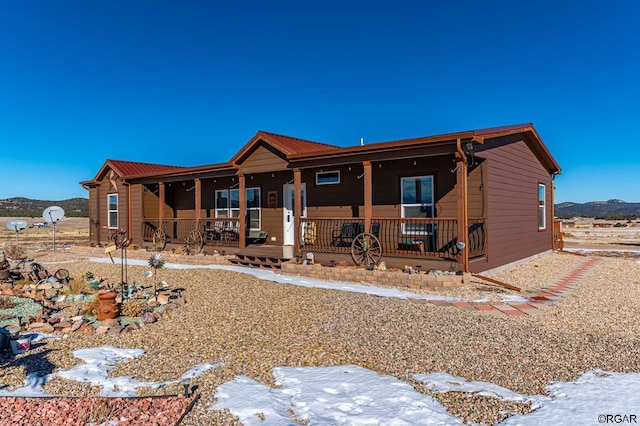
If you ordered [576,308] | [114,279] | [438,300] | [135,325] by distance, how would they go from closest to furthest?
[135,325]
[576,308]
[438,300]
[114,279]

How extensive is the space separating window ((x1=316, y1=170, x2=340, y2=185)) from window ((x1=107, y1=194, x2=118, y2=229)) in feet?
32.9

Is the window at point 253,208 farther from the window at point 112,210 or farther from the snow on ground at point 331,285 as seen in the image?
the window at point 112,210

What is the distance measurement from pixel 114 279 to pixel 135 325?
4700 mm

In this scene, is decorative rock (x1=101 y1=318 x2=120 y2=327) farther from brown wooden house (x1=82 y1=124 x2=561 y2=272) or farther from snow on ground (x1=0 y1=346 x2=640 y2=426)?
brown wooden house (x1=82 y1=124 x2=561 y2=272)

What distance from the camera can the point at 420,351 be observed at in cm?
468

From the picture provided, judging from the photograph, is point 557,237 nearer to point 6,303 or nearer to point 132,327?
point 132,327

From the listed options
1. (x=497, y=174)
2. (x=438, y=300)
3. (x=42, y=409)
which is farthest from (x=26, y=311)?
(x=497, y=174)

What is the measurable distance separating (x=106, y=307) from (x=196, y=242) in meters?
8.29

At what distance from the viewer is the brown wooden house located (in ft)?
32.5

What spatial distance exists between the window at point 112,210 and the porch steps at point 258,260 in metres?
8.06

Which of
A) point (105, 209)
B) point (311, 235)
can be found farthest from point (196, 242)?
point (105, 209)

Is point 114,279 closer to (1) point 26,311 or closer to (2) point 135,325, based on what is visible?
(1) point 26,311

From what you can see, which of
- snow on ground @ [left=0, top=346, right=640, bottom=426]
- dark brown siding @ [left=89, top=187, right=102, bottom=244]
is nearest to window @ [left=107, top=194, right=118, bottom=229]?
dark brown siding @ [left=89, top=187, right=102, bottom=244]

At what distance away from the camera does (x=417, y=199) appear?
11164 mm
